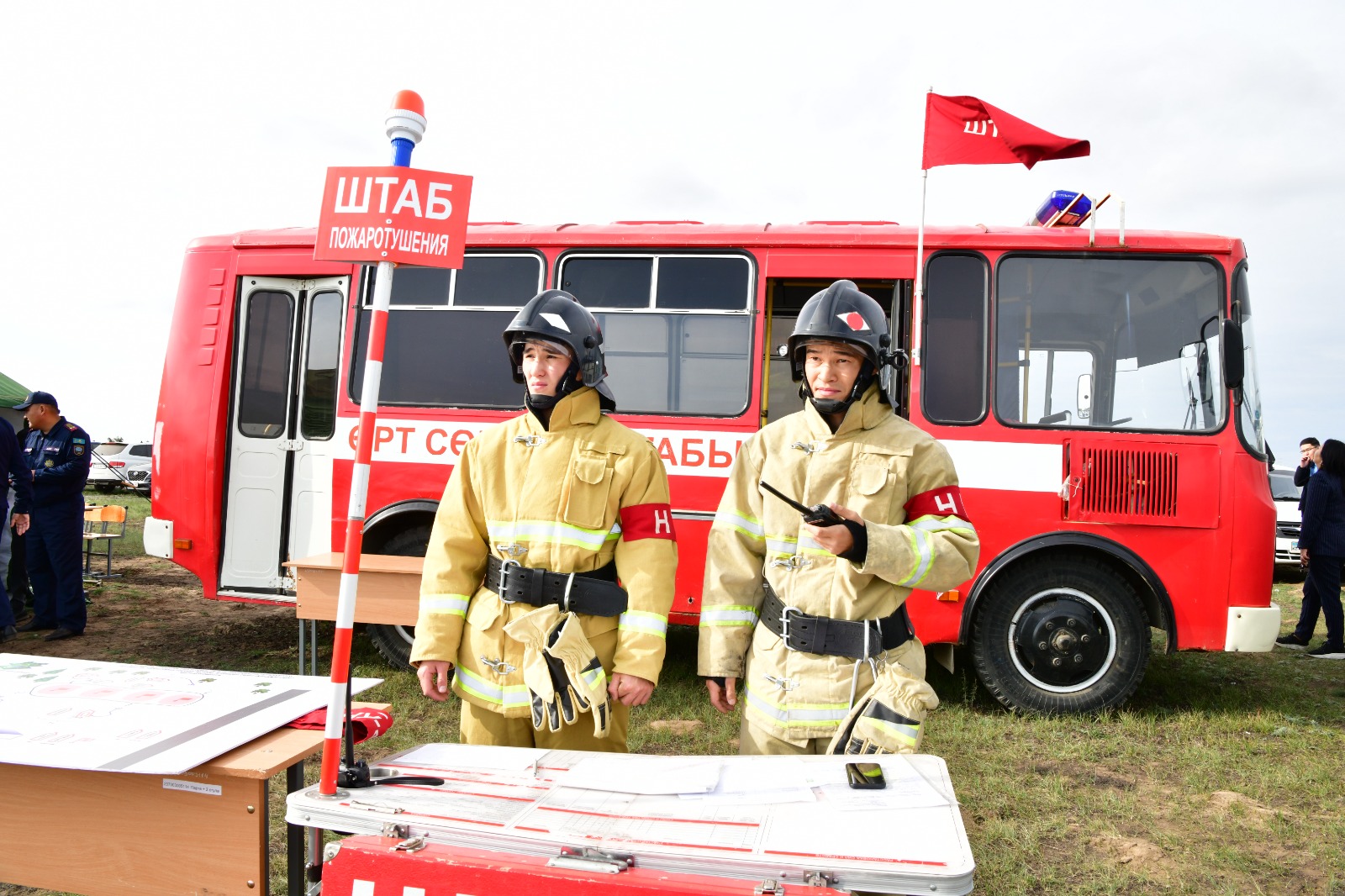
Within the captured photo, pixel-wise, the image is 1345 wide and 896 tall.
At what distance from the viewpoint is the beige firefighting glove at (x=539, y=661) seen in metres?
2.29

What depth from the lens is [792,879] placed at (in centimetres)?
140

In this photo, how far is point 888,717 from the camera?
82.5 inches

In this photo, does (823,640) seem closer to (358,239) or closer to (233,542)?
(358,239)

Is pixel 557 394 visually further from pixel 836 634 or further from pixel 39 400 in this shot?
pixel 39 400

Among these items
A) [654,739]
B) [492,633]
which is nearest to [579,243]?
[654,739]

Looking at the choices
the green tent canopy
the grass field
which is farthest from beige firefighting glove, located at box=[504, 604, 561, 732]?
the green tent canopy

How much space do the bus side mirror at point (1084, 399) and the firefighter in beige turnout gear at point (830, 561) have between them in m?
3.17

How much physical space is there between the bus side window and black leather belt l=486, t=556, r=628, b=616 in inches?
130

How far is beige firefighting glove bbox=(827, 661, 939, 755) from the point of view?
2.08m

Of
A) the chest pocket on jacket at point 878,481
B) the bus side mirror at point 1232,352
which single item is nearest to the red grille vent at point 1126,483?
the bus side mirror at point 1232,352

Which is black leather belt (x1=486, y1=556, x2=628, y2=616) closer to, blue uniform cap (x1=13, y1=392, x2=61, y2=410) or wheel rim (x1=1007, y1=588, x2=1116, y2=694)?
wheel rim (x1=1007, y1=588, x2=1116, y2=694)

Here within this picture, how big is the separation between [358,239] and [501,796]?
4.39ft

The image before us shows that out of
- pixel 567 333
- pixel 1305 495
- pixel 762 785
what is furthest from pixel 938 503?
pixel 1305 495

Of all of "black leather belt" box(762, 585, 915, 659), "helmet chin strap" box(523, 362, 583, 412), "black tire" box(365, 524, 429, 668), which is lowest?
"black tire" box(365, 524, 429, 668)
